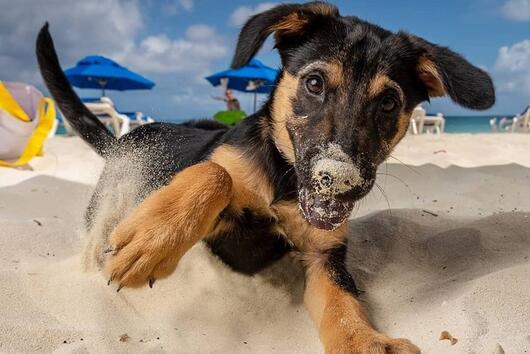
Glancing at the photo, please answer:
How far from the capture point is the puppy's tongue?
2229 millimetres

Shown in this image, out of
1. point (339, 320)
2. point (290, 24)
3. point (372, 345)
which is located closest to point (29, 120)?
point (290, 24)

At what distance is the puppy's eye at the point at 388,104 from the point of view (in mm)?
2403

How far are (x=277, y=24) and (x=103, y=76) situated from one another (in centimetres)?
1609

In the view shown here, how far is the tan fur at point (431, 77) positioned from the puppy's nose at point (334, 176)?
0.89m

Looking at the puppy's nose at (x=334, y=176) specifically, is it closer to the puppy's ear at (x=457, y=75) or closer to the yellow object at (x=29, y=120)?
the puppy's ear at (x=457, y=75)

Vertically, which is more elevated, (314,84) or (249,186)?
(314,84)

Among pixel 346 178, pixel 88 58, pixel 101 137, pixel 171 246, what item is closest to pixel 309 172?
pixel 346 178

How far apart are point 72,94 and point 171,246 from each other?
2024 mm

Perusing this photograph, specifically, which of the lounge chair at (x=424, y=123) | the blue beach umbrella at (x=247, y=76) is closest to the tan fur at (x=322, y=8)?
the blue beach umbrella at (x=247, y=76)

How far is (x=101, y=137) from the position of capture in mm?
3826

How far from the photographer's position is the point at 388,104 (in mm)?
2436

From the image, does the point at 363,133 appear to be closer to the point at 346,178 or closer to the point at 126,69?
the point at 346,178

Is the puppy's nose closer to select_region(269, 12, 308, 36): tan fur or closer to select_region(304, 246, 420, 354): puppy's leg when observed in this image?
select_region(304, 246, 420, 354): puppy's leg

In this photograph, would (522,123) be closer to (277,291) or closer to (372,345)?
(277,291)
